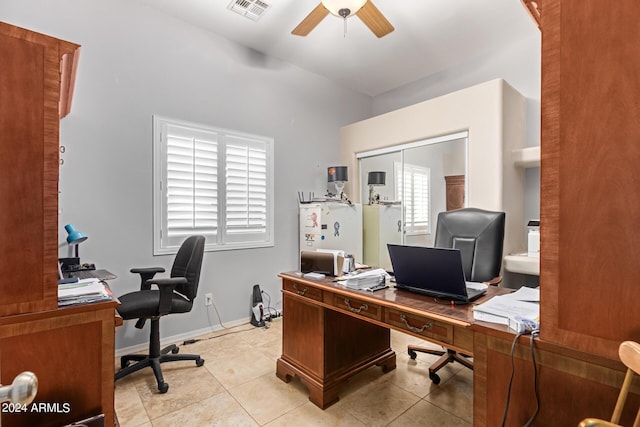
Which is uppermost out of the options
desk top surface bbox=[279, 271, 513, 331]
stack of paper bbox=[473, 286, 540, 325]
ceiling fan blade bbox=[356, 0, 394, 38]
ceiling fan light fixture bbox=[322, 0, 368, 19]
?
ceiling fan blade bbox=[356, 0, 394, 38]

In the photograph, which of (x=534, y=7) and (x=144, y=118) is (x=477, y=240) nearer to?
(x=534, y=7)

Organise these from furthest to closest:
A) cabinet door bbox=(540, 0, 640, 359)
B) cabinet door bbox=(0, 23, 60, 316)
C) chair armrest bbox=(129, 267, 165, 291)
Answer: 1. chair armrest bbox=(129, 267, 165, 291)
2. cabinet door bbox=(0, 23, 60, 316)
3. cabinet door bbox=(540, 0, 640, 359)

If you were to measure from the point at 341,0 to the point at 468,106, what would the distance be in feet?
6.00

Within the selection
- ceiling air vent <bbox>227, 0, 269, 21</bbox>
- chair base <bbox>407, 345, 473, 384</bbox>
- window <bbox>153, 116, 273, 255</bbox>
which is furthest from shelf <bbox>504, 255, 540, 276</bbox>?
ceiling air vent <bbox>227, 0, 269, 21</bbox>

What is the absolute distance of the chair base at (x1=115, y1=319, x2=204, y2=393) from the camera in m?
2.18

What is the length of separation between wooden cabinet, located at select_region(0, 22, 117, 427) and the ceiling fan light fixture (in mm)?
1684

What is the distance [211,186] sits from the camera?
3.27 metres

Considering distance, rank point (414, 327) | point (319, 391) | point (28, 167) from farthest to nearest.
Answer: point (319, 391)
point (414, 327)
point (28, 167)

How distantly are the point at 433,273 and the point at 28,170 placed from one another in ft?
5.63

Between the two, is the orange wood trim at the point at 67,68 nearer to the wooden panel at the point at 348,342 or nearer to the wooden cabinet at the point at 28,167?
the wooden cabinet at the point at 28,167

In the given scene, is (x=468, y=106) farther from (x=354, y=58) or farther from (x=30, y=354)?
(x=30, y=354)

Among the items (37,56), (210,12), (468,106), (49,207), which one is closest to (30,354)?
(49,207)

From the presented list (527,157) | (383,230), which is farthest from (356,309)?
(527,157)

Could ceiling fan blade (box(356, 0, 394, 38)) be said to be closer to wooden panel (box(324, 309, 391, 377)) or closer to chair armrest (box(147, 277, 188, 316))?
wooden panel (box(324, 309, 391, 377))
